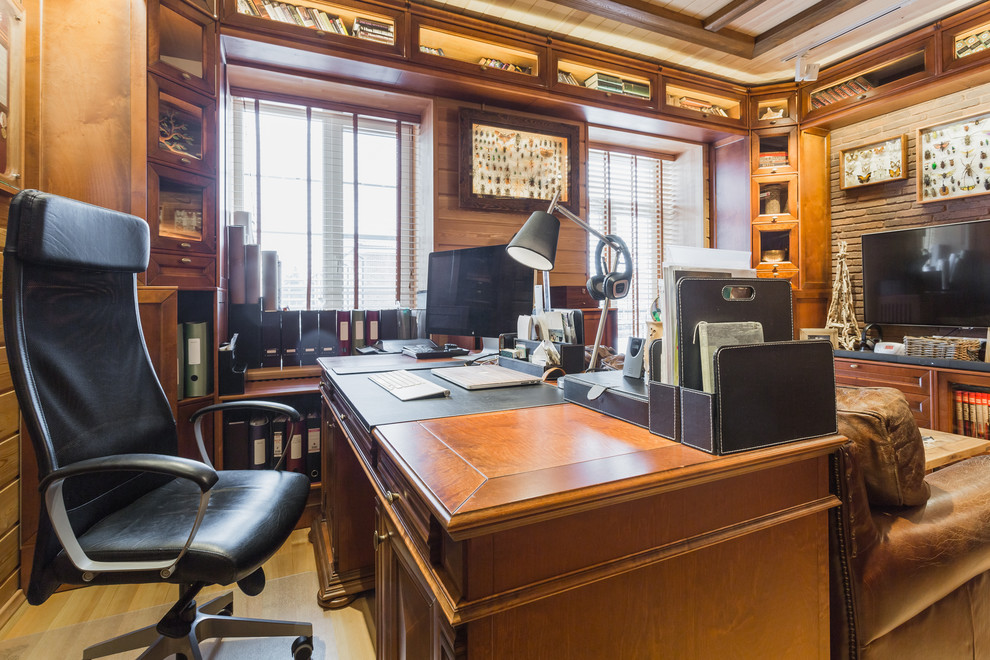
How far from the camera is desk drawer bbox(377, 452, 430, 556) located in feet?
2.48

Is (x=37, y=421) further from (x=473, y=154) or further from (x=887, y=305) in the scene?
(x=887, y=305)

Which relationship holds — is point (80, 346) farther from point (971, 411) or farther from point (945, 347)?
point (945, 347)

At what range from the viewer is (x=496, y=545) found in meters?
0.65

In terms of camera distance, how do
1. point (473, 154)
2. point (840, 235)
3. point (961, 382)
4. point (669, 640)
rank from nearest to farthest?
1. point (669, 640)
2. point (961, 382)
3. point (473, 154)
4. point (840, 235)

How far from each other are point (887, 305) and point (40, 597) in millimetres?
5256

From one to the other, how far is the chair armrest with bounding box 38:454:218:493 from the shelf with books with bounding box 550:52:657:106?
132 inches

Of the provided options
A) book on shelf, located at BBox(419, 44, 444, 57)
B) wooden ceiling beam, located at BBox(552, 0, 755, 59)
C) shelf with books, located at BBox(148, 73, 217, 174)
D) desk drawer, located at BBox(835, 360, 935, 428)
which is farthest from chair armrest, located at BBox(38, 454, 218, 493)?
desk drawer, located at BBox(835, 360, 935, 428)

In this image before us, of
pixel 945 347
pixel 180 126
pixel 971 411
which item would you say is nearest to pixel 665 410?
pixel 180 126

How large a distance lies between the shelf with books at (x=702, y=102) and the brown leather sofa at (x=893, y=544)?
138 inches

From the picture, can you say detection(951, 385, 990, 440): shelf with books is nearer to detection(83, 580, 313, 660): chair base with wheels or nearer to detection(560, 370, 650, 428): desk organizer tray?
detection(560, 370, 650, 428): desk organizer tray

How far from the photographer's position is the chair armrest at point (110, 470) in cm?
102

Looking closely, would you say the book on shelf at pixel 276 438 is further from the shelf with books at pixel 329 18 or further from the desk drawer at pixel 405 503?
the shelf with books at pixel 329 18

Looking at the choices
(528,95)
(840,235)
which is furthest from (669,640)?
(840,235)

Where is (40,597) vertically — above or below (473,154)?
below
